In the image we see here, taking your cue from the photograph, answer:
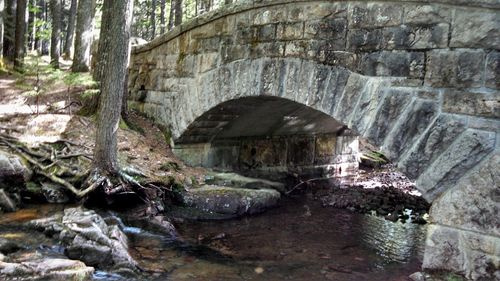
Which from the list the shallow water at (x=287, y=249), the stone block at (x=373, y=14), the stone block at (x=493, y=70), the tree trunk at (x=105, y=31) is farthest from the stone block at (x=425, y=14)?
the tree trunk at (x=105, y=31)

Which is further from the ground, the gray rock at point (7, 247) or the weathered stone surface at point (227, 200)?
the weathered stone surface at point (227, 200)

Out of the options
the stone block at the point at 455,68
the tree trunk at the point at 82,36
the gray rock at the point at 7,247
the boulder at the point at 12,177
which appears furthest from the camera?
the tree trunk at the point at 82,36

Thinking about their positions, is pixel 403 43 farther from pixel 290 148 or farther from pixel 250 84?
pixel 290 148

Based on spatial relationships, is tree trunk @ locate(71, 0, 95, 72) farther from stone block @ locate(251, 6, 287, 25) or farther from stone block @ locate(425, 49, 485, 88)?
stone block @ locate(425, 49, 485, 88)

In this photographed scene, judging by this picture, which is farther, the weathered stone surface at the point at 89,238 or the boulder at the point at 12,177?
the boulder at the point at 12,177

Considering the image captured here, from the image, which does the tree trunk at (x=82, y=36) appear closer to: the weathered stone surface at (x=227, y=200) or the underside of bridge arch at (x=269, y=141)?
the underside of bridge arch at (x=269, y=141)

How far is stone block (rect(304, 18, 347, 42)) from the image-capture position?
20.9 feet

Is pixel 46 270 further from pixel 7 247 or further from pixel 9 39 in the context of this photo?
pixel 9 39

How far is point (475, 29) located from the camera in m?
4.80

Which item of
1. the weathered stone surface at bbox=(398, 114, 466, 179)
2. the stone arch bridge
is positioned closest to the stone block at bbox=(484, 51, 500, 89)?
the stone arch bridge

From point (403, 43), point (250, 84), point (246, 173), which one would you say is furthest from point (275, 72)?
point (246, 173)

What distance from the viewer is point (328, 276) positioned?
5797 millimetres

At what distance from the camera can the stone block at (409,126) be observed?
5172mm

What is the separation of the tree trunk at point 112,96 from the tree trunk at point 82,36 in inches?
197
